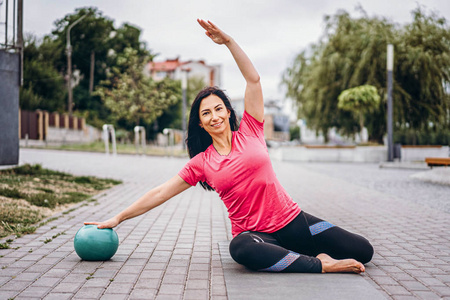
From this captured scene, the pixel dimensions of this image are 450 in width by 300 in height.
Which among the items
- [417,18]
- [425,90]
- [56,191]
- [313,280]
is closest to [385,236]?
[313,280]

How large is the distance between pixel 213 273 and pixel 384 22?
27394 millimetres

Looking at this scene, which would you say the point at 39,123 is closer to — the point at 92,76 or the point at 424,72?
the point at 92,76

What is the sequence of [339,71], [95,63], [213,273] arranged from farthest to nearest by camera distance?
[95,63] < [339,71] < [213,273]

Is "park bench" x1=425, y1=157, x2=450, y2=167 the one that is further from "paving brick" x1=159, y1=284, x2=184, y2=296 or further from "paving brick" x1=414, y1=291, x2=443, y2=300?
"paving brick" x1=159, y1=284, x2=184, y2=296

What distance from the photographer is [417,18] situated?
2667 cm

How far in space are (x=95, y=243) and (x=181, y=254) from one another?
0.87m

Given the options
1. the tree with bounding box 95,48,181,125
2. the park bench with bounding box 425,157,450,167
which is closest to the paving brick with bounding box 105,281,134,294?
the park bench with bounding box 425,157,450,167

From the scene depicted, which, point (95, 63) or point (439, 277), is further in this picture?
point (95, 63)

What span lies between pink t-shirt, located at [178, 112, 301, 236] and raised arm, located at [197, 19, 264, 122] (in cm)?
10

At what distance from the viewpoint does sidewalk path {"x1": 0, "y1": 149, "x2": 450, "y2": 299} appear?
11.3 ft

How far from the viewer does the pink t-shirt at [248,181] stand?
12.7ft

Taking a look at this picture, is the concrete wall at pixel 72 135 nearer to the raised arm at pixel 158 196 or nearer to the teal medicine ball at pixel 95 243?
the teal medicine ball at pixel 95 243

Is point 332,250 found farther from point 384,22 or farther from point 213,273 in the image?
point 384,22

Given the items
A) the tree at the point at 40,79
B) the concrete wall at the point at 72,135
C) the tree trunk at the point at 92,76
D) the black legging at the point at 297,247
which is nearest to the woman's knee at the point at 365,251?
the black legging at the point at 297,247
